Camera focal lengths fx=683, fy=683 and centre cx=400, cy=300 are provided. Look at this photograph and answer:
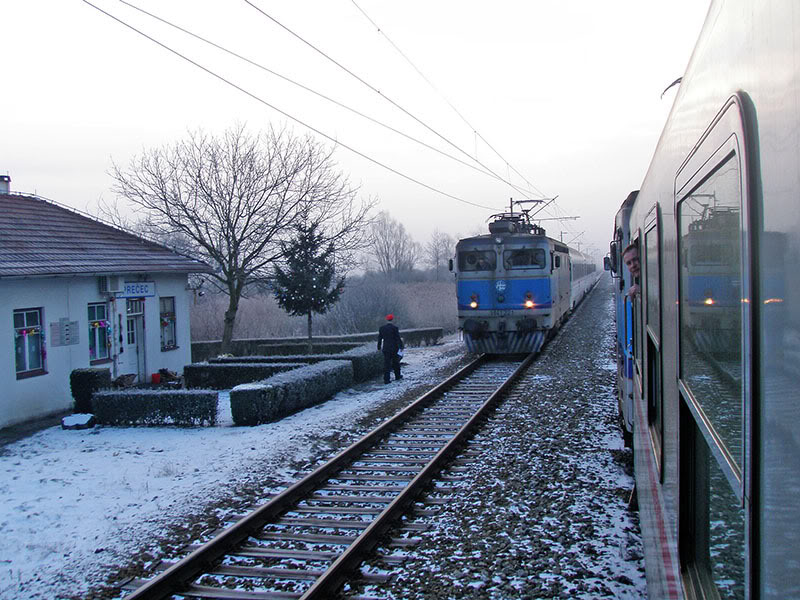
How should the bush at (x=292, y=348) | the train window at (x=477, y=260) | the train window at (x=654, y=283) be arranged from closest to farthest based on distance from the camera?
the train window at (x=654, y=283), the train window at (x=477, y=260), the bush at (x=292, y=348)

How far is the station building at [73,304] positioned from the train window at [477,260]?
7.95m

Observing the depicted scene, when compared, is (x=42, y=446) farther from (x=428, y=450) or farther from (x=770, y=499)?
(x=770, y=499)

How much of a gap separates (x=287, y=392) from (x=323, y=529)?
6.37 m

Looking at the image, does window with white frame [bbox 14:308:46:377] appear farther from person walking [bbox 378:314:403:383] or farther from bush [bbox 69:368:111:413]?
person walking [bbox 378:314:403:383]

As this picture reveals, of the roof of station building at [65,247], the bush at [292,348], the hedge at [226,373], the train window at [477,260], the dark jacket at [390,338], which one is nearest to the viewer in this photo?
the roof of station building at [65,247]

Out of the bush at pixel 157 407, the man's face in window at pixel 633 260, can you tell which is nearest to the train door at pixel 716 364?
the man's face in window at pixel 633 260

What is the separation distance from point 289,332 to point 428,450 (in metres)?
27.1

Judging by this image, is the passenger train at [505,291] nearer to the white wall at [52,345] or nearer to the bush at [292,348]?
the bush at [292,348]

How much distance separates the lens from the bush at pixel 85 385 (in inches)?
553

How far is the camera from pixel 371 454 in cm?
934

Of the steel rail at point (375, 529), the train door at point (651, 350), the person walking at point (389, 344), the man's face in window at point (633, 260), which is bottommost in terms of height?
the steel rail at point (375, 529)

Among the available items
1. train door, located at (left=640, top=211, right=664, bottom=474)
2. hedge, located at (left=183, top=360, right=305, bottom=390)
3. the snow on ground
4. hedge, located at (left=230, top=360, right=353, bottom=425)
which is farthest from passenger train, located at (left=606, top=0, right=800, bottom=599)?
hedge, located at (left=183, top=360, right=305, bottom=390)

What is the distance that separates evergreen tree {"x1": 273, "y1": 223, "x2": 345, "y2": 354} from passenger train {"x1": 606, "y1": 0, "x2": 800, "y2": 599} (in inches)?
796

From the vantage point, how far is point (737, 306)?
1475mm
